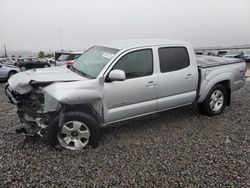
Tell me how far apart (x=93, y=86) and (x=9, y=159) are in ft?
5.41

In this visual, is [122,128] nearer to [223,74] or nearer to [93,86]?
[93,86]

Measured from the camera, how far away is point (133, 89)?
367cm

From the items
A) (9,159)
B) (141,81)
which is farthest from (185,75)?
(9,159)

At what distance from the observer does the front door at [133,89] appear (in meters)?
3.54

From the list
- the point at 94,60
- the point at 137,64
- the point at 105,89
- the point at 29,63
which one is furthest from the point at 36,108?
the point at 29,63

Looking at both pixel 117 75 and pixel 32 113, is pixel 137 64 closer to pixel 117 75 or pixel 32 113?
pixel 117 75

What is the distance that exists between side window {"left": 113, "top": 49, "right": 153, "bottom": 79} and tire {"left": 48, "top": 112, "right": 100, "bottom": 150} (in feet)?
3.20

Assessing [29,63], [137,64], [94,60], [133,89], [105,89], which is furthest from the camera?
[29,63]

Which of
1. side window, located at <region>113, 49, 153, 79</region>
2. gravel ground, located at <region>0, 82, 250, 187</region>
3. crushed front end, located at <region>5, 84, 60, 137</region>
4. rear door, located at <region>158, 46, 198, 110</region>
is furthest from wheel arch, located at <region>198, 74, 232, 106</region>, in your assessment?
crushed front end, located at <region>5, 84, 60, 137</region>

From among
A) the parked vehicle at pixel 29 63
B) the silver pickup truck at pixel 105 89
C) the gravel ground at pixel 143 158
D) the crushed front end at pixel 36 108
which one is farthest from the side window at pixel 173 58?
the parked vehicle at pixel 29 63

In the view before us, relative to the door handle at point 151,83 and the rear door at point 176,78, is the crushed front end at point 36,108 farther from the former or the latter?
the rear door at point 176,78

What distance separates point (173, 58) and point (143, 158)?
6.54 feet

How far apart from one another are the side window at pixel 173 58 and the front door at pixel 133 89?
10.0 inches

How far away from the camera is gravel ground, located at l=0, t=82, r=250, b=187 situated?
2791mm
